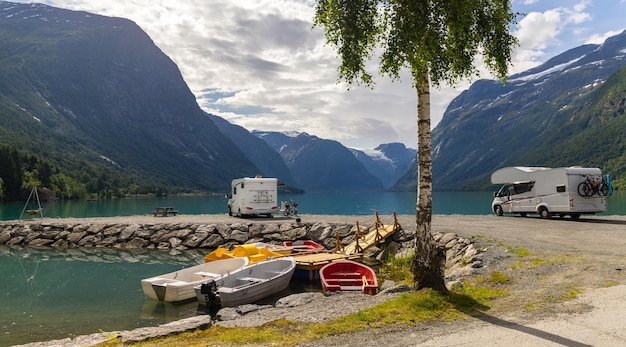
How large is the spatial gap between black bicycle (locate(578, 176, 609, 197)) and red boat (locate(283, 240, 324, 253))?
750 inches

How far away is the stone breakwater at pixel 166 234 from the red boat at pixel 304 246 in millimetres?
1876

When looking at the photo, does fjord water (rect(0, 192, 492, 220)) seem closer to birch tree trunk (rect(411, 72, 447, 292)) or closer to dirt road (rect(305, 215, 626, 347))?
dirt road (rect(305, 215, 626, 347))

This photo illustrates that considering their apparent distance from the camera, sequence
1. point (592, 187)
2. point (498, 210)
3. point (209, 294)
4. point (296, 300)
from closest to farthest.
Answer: point (296, 300) < point (209, 294) < point (592, 187) < point (498, 210)

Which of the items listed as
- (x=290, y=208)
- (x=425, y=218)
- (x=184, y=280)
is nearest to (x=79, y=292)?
(x=184, y=280)

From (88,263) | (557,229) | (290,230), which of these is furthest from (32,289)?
(557,229)

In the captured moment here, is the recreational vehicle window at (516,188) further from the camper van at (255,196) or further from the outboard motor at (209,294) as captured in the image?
the outboard motor at (209,294)

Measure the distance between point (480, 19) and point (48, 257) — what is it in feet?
104

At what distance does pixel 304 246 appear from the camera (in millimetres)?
27750

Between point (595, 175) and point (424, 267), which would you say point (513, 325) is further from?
point (595, 175)

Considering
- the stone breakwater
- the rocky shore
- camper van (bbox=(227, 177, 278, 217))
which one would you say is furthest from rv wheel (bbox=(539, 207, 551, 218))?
camper van (bbox=(227, 177, 278, 217))

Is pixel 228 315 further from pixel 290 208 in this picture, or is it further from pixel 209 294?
pixel 290 208

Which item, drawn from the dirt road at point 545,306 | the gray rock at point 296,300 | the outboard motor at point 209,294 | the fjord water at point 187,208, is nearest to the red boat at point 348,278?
the gray rock at point 296,300

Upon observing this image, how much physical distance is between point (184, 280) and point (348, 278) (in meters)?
7.58

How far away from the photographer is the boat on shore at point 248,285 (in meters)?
16.0
